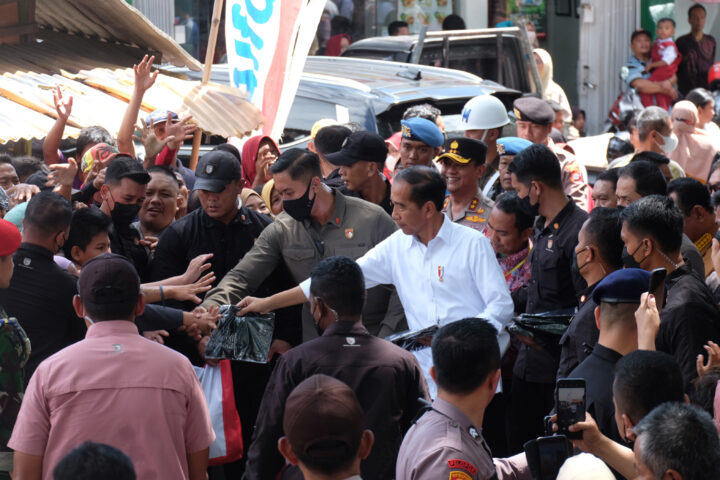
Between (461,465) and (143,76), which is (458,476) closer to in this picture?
(461,465)

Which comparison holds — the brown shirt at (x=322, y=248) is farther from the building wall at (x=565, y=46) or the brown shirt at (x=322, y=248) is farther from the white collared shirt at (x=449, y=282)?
the building wall at (x=565, y=46)

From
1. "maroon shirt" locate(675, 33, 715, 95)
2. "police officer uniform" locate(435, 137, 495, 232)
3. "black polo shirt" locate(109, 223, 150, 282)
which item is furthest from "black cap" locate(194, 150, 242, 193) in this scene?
"maroon shirt" locate(675, 33, 715, 95)

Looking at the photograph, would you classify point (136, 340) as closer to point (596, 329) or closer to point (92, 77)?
point (596, 329)

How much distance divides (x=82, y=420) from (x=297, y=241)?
6.79 ft

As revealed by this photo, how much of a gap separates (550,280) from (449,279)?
68 cm

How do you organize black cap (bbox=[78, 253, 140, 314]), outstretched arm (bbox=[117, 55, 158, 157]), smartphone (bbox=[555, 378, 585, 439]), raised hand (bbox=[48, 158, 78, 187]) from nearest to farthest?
1. smartphone (bbox=[555, 378, 585, 439])
2. black cap (bbox=[78, 253, 140, 314])
3. raised hand (bbox=[48, 158, 78, 187])
4. outstretched arm (bbox=[117, 55, 158, 157])

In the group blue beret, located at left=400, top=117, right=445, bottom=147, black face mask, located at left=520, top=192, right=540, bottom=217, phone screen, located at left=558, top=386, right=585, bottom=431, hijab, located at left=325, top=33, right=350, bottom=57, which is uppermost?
hijab, located at left=325, top=33, right=350, bottom=57

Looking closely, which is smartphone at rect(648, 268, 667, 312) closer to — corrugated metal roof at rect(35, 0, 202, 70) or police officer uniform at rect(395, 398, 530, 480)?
police officer uniform at rect(395, 398, 530, 480)

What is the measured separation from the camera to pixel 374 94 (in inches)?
382

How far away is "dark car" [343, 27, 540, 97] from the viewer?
12.2m

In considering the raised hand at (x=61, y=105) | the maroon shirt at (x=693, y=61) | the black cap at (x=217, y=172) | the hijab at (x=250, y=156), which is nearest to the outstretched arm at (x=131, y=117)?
the raised hand at (x=61, y=105)

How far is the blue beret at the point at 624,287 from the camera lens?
4.12 metres

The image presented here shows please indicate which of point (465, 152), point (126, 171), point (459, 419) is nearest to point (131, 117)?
point (126, 171)

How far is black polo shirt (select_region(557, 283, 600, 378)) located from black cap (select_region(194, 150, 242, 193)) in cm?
206
